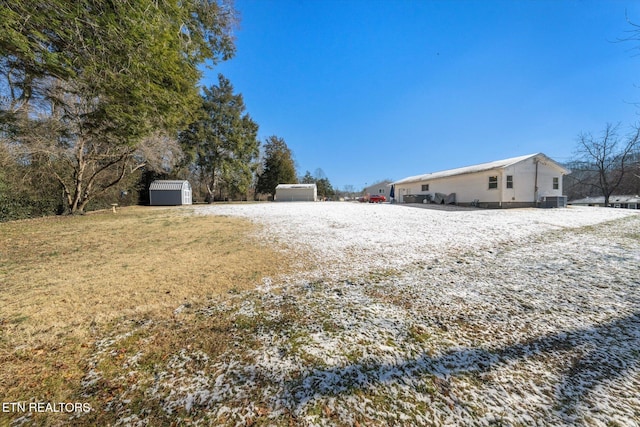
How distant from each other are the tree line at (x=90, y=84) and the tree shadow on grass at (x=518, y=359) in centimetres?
621

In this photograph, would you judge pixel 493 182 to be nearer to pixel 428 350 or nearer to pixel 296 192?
pixel 428 350

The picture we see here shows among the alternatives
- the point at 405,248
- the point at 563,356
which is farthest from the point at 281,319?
A: the point at 405,248

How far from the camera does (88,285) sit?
418 cm

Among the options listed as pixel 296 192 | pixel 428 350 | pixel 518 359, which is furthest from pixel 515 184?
pixel 296 192

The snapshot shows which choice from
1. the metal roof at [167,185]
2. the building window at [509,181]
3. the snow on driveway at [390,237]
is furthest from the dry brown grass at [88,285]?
the building window at [509,181]

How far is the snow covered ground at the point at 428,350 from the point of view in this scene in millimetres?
1898

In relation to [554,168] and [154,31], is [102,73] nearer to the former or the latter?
[154,31]

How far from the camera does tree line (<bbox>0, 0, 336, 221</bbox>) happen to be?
4090 millimetres

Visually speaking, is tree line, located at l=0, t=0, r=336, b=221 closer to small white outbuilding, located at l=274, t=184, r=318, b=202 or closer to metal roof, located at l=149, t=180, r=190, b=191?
metal roof, located at l=149, t=180, r=190, b=191

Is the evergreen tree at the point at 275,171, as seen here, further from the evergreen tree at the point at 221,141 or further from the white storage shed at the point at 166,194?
the white storage shed at the point at 166,194

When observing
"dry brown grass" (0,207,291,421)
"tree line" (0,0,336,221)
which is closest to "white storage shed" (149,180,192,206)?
"tree line" (0,0,336,221)

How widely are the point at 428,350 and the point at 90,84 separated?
8.02 meters

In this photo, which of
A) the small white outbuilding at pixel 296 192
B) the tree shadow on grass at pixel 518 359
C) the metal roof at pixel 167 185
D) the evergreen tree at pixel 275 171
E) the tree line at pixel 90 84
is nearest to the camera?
the tree shadow on grass at pixel 518 359

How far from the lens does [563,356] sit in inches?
100
